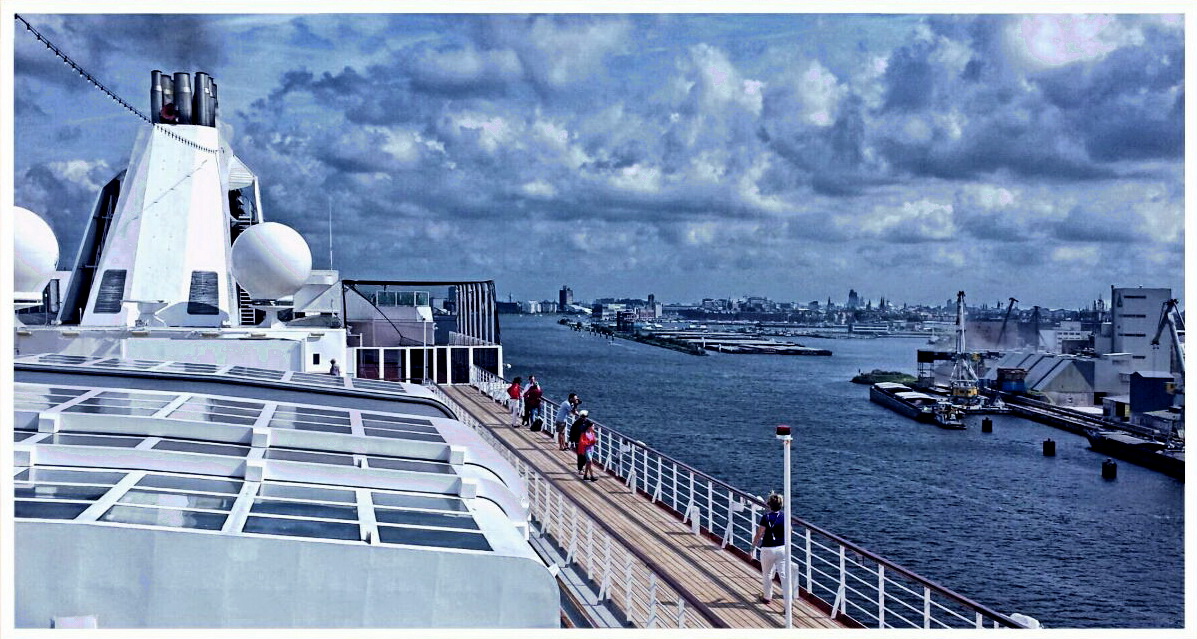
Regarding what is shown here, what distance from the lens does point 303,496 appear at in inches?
249

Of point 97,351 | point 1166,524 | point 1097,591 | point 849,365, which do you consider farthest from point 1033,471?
point 849,365

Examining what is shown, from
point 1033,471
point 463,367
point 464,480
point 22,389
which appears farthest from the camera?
point 1033,471

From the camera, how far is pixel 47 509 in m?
5.33

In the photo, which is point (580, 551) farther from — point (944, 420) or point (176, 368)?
point (944, 420)

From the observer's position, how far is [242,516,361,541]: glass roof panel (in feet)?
17.9

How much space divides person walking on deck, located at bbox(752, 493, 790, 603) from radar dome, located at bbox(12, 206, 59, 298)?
29.9 ft

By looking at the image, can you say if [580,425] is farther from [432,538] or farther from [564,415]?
[432,538]

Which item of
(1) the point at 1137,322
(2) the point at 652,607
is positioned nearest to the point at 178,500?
(2) the point at 652,607

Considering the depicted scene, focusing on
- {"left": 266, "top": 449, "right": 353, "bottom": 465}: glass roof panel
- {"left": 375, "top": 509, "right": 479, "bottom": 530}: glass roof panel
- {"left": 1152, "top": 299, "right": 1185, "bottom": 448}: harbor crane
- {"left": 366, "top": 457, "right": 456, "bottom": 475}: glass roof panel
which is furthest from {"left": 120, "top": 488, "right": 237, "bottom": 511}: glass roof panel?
{"left": 1152, "top": 299, "right": 1185, "bottom": 448}: harbor crane

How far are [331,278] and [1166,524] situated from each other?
25.6m

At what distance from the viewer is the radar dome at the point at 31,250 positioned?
1247 centimetres

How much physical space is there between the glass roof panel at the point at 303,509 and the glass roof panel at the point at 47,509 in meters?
0.88

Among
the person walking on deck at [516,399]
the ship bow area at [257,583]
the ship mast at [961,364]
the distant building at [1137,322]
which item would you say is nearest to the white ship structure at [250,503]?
the ship bow area at [257,583]

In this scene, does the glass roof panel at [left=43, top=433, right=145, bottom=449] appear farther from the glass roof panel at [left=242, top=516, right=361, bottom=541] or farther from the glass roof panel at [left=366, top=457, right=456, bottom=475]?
the glass roof panel at [left=242, top=516, right=361, bottom=541]
